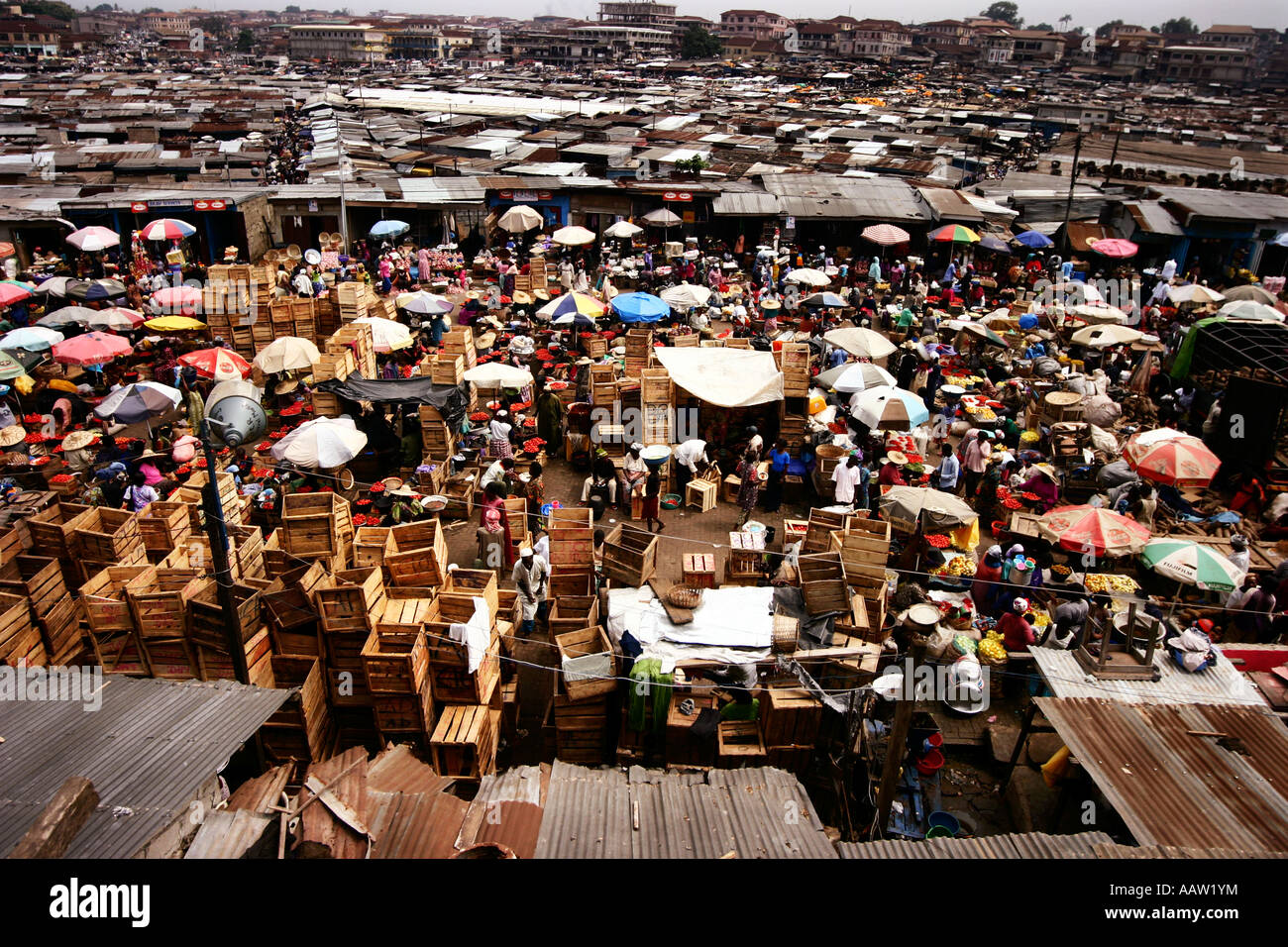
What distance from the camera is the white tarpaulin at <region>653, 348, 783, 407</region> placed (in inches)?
518

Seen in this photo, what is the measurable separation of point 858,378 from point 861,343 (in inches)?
67.9

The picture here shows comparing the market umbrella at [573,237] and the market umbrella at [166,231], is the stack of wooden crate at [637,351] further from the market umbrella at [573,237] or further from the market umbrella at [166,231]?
the market umbrella at [166,231]

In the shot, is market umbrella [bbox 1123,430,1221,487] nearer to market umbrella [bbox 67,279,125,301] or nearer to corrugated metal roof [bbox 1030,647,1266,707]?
corrugated metal roof [bbox 1030,647,1266,707]

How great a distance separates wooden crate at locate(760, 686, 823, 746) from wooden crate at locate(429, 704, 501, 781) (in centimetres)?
289

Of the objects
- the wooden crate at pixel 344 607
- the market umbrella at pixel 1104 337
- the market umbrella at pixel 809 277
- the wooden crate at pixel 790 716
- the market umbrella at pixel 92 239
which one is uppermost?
the market umbrella at pixel 92 239

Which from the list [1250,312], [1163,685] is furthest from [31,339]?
[1250,312]

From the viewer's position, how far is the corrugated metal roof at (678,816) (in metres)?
5.21

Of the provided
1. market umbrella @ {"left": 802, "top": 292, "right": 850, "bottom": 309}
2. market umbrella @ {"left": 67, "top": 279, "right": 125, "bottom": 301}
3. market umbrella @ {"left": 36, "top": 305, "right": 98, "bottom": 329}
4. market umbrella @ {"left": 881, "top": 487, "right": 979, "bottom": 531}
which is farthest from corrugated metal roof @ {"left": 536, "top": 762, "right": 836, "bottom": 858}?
market umbrella @ {"left": 67, "top": 279, "right": 125, "bottom": 301}

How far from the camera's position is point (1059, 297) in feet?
74.5

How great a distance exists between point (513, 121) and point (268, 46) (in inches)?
5187

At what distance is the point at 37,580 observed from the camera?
8.77m

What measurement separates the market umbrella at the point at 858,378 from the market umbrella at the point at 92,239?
20.5 metres

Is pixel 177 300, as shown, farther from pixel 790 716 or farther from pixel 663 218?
pixel 790 716

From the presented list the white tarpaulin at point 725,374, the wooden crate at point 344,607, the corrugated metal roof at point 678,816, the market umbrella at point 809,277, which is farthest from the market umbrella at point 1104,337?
the wooden crate at point 344,607
